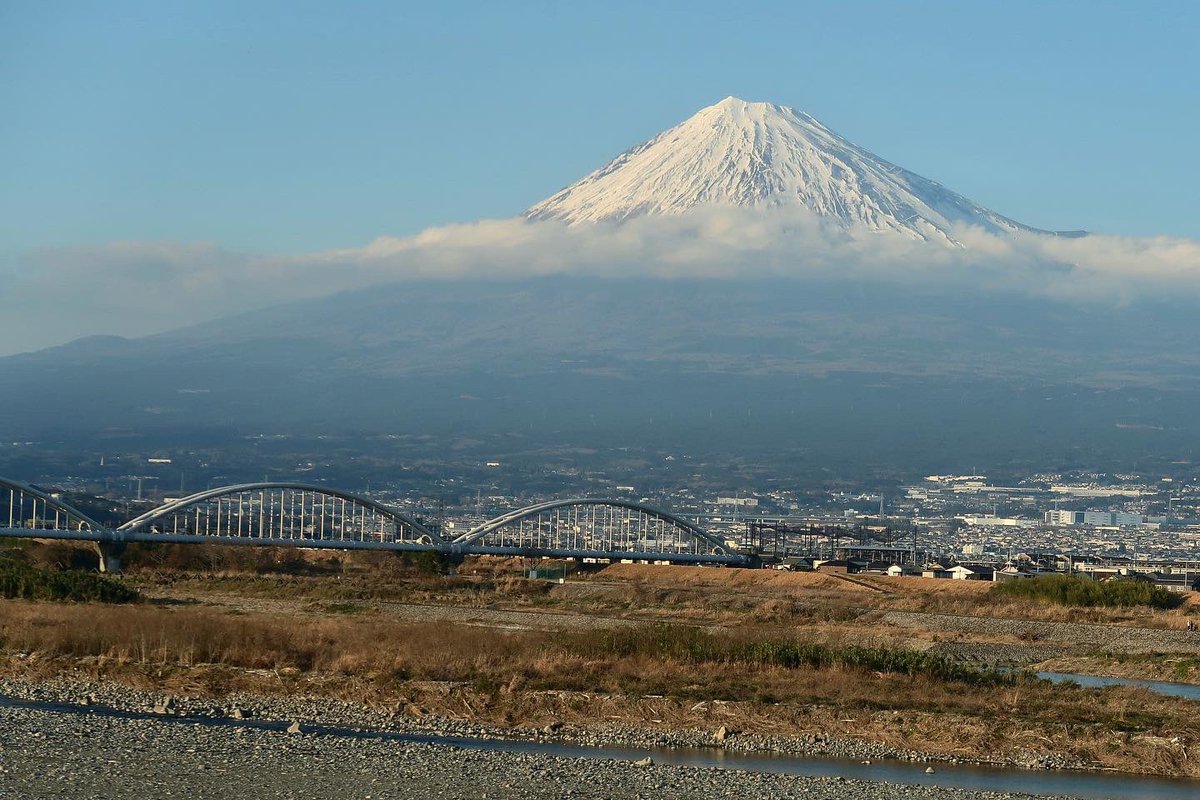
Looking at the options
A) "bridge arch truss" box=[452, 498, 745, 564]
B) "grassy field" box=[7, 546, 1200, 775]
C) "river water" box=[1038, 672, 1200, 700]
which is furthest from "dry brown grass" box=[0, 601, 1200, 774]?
"bridge arch truss" box=[452, 498, 745, 564]

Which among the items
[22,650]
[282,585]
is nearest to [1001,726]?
[22,650]

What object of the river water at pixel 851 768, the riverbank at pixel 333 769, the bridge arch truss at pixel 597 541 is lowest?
the bridge arch truss at pixel 597 541

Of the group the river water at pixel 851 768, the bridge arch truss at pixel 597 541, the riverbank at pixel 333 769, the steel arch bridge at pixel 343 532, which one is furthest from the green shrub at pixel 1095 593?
the riverbank at pixel 333 769

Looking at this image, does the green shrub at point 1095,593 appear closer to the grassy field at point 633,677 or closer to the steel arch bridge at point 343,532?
the grassy field at point 633,677

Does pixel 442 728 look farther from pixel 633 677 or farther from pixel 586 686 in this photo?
pixel 633 677

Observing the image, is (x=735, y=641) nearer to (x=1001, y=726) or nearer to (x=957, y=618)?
(x=1001, y=726)

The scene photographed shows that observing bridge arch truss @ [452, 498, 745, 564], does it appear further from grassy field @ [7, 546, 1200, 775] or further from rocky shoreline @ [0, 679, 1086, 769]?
rocky shoreline @ [0, 679, 1086, 769]
